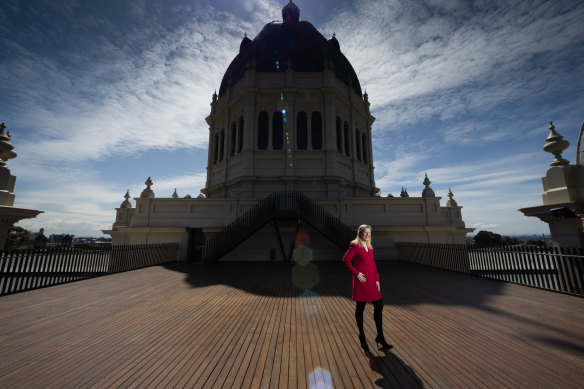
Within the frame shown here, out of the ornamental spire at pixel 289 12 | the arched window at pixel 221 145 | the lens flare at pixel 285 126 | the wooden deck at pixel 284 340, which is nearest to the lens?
the wooden deck at pixel 284 340

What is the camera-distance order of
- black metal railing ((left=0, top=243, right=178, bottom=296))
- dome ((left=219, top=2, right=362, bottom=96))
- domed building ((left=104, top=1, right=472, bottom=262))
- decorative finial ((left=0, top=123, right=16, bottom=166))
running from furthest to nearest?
dome ((left=219, top=2, right=362, bottom=96))
domed building ((left=104, top=1, right=472, bottom=262))
decorative finial ((left=0, top=123, right=16, bottom=166))
black metal railing ((left=0, top=243, right=178, bottom=296))

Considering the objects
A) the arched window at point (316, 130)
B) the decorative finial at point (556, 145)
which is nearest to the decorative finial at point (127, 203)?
the arched window at point (316, 130)

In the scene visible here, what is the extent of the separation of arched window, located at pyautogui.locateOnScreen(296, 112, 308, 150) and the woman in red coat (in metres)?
16.1

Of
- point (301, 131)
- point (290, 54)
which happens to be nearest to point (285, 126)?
point (301, 131)

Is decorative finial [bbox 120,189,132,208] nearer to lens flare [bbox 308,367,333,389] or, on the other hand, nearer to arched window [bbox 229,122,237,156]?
arched window [bbox 229,122,237,156]

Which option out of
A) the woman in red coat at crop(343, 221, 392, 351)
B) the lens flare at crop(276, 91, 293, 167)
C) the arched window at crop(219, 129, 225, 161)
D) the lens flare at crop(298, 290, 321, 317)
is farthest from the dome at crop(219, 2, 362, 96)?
the woman in red coat at crop(343, 221, 392, 351)

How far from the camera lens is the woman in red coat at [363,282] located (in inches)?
133

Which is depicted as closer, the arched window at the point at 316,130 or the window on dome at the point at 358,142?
the arched window at the point at 316,130

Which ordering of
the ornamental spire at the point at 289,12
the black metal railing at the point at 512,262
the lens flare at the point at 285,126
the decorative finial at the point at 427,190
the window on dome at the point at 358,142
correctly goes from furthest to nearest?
the ornamental spire at the point at 289,12 → the window on dome at the point at 358,142 → the lens flare at the point at 285,126 → the decorative finial at the point at 427,190 → the black metal railing at the point at 512,262

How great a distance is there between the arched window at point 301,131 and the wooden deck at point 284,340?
555 inches

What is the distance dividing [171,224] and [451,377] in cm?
1532

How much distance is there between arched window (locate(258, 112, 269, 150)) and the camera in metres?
19.2

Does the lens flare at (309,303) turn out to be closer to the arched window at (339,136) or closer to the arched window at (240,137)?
the arched window at (339,136)

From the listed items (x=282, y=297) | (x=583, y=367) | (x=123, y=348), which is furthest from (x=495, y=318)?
(x=123, y=348)
